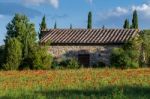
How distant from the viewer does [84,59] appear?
150ft

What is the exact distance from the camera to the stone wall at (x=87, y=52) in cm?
4530

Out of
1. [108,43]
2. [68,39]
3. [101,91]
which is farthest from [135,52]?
[101,91]

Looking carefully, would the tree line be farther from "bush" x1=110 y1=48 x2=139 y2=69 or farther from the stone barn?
the stone barn

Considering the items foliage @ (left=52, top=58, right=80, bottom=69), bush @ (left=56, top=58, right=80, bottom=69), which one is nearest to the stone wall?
foliage @ (left=52, top=58, right=80, bottom=69)

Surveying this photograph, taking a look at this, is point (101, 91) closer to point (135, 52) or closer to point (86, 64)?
point (135, 52)

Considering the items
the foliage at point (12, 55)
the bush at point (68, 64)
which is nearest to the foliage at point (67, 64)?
the bush at point (68, 64)

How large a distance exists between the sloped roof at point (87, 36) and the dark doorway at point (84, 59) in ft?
4.00

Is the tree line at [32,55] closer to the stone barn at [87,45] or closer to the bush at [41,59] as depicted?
the bush at [41,59]

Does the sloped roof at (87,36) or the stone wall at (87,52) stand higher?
the sloped roof at (87,36)

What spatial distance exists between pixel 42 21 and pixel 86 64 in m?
21.1

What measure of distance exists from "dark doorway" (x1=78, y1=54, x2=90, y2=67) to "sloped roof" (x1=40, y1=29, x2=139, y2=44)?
4.00 feet

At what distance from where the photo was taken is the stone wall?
149ft

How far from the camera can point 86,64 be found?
45.4m

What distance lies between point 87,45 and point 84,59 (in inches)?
52.6
